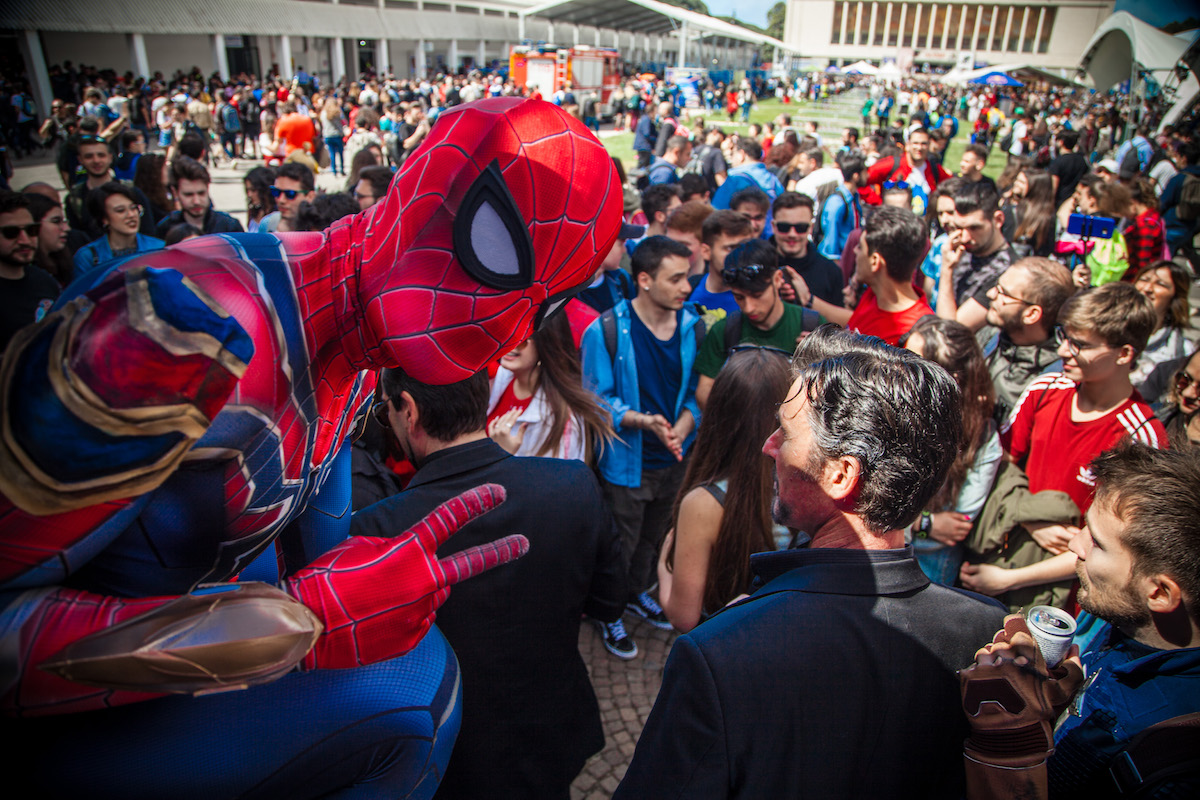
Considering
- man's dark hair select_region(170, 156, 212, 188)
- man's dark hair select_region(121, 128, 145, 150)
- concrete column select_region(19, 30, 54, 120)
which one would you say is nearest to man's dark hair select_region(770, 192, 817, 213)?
man's dark hair select_region(170, 156, 212, 188)

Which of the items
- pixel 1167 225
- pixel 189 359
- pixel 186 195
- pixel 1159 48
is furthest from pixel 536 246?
pixel 1159 48

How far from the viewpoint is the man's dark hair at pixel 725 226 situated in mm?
4934

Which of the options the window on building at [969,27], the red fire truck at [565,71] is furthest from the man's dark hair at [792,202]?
the window on building at [969,27]

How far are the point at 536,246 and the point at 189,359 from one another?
623mm

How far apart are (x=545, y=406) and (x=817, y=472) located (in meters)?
2.30

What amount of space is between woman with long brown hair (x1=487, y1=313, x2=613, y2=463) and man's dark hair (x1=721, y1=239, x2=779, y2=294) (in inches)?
41.2

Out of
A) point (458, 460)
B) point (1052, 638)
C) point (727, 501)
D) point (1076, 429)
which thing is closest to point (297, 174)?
point (458, 460)

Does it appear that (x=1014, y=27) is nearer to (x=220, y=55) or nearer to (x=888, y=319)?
(x=220, y=55)

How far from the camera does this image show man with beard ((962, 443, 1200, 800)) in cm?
127

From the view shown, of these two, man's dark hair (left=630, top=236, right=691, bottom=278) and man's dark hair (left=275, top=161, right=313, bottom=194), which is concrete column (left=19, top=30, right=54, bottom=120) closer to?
man's dark hair (left=275, top=161, right=313, bottom=194)

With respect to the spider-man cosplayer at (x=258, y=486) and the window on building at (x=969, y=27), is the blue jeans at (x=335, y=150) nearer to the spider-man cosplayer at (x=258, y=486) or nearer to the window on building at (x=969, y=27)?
the spider-man cosplayer at (x=258, y=486)

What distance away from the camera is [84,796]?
3.40ft

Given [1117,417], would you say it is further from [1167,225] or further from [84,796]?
[1167,225]

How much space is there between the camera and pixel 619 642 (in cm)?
394
